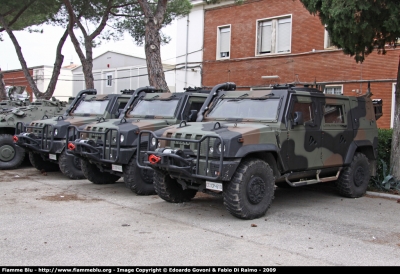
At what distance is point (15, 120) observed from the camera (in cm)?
1197

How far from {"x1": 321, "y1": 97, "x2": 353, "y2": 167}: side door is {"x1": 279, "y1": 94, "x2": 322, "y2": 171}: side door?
18cm

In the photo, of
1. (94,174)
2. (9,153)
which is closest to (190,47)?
(9,153)

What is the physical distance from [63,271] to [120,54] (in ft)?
88.1

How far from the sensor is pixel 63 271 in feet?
14.4

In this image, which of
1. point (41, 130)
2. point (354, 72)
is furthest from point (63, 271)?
point (354, 72)

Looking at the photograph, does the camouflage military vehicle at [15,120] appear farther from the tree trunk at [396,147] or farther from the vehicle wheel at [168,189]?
the tree trunk at [396,147]

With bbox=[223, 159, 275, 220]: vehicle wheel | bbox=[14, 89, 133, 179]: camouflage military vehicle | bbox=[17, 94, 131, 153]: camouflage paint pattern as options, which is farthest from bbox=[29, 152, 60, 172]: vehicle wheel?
bbox=[223, 159, 275, 220]: vehicle wheel

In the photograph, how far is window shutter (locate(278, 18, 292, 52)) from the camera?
18.7m

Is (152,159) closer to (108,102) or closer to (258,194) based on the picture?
(258,194)

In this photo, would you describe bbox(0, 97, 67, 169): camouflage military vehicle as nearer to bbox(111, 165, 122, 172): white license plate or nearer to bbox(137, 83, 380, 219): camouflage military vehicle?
bbox(111, 165, 122, 172): white license plate

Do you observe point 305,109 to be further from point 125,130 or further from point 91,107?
point 91,107

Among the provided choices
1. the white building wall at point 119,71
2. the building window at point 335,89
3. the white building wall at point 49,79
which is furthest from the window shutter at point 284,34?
the white building wall at point 49,79

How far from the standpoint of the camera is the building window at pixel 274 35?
18750 millimetres

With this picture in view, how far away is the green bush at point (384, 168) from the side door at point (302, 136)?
2.29 metres
